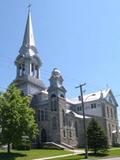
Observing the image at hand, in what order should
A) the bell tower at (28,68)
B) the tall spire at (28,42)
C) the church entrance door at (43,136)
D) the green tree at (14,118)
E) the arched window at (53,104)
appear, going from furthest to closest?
1. the tall spire at (28,42)
2. the bell tower at (28,68)
3. the church entrance door at (43,136)
4. the arched window at (53,104)
5. the green tree at (14,118)

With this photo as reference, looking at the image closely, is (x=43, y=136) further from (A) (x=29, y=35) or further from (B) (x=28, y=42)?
(A) (x=29, y=35)

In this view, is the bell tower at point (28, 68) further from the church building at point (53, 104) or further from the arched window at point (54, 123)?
the arched window at point (54, 123)

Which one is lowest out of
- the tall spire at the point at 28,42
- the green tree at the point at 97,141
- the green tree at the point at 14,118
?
the green tree at the point at 97,141

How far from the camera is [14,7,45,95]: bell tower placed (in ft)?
222

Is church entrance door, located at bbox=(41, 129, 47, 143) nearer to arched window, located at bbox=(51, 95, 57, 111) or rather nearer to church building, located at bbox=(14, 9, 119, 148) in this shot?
church building, located at bbox=(14, 9, 119, 148)

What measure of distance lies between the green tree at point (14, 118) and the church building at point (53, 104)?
1621 cm

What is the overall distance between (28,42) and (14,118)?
109 feet

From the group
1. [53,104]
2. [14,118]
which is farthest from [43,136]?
[14,118]

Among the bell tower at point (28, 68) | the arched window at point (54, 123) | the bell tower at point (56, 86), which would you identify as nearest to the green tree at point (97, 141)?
the arched window at point (54, 123)

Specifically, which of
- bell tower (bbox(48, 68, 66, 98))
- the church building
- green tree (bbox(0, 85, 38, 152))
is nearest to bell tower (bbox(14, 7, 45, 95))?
the church building

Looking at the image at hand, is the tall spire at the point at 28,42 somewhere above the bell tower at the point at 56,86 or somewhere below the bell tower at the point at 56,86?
above

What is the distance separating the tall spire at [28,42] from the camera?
237 feet

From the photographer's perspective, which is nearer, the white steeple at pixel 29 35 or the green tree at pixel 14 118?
the green tree at pixel 14 118

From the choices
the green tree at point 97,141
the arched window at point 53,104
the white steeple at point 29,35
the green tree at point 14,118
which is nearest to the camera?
the green tree at point 14,118
